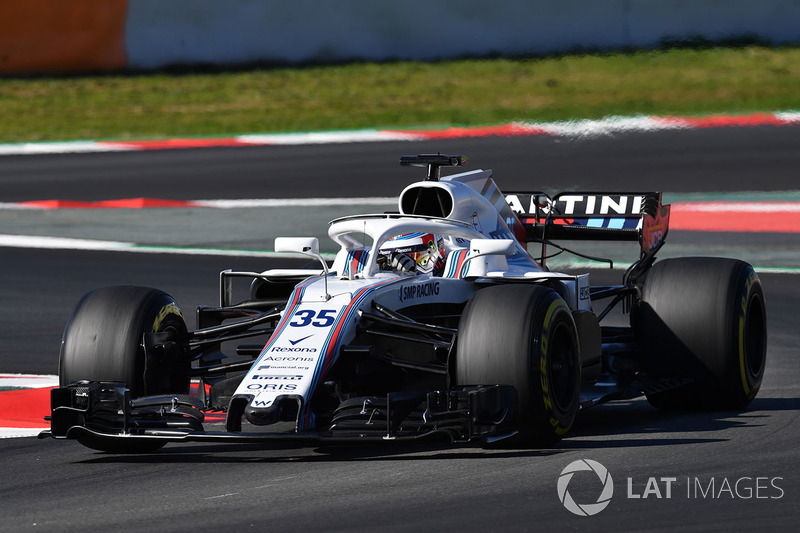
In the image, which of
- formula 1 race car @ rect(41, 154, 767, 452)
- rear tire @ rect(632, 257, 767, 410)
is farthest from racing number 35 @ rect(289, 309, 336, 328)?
rear tire @ rect(632, 257, 767, 410)

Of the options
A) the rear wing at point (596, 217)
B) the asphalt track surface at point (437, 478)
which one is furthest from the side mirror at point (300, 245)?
the rear wing at point (596, 217)

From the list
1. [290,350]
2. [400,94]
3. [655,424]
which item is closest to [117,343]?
[290,350]

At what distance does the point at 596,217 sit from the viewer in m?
10.2

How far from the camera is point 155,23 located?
68.7 ft

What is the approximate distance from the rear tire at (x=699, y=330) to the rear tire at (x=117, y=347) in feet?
10.0

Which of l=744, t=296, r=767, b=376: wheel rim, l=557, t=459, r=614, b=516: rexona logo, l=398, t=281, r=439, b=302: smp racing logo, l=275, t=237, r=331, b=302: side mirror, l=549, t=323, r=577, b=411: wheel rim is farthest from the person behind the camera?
l=744, t=296, r=767, b=376: wheel rim

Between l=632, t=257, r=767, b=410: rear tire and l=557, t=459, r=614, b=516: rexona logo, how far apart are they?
2.11 meters

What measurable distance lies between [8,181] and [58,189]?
85 centimetres

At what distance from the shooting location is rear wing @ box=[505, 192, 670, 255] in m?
10.1

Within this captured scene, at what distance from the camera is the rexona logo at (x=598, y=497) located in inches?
231

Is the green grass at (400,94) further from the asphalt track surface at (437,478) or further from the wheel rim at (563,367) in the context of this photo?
the wheel rim at (563,367)

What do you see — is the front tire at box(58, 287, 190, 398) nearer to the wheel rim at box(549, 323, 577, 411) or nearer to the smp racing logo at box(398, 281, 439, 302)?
the smp racing logo at box(398, 281, 439, 302)

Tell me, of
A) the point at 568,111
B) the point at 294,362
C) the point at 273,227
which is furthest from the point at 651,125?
the point at 294,362

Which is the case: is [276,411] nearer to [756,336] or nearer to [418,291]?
[418,291]
